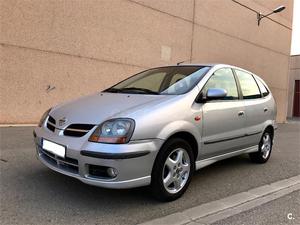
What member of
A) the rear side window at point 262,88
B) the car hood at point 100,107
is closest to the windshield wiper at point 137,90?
the car hood at point 100,107

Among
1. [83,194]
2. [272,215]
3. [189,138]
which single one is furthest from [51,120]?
[272,215]

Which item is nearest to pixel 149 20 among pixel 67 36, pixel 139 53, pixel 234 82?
pixel 139 53

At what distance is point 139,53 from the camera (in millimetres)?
10992

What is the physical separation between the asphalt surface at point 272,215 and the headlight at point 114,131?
1221mm

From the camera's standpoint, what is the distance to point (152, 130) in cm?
378

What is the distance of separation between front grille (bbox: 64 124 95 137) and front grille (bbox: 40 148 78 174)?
25cm

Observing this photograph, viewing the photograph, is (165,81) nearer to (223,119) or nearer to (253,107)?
(223,119)

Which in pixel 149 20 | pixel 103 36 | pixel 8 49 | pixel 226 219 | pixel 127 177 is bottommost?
pixel 226 219

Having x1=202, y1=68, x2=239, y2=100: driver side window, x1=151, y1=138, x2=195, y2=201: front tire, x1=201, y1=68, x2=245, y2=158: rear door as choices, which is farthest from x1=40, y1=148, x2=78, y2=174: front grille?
x1=202, y1=68, x2=239, y2=100: driver side window

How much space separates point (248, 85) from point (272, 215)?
2.59 meters

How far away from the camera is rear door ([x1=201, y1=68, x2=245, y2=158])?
4.61 meters

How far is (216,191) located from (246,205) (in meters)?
0.56

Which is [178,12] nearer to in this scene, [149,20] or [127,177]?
[149,20]

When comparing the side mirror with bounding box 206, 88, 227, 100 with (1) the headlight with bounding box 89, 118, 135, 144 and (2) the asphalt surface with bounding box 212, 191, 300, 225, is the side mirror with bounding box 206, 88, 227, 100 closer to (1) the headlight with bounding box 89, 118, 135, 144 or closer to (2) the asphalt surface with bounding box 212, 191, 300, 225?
(1) the headlight with bounding box 89, 118, 135, 144
